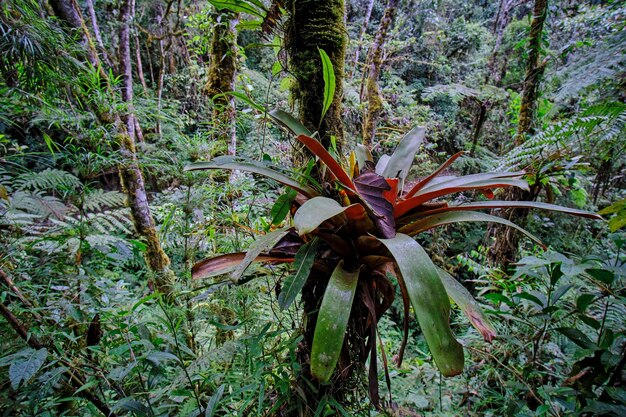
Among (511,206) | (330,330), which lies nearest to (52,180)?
(330,330)

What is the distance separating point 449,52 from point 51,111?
366 inches

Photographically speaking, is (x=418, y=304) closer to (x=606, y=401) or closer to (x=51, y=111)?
(x=606, y=401)

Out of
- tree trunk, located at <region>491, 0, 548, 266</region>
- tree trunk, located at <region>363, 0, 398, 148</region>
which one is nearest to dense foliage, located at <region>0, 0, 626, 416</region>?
tree trunk, located at <region>491, 0, 548, 266</region>

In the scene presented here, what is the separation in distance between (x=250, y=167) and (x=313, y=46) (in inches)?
20.6

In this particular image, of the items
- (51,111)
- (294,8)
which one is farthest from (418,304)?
(51,111)

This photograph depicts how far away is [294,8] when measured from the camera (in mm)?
983

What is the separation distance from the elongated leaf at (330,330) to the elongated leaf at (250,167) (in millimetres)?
297

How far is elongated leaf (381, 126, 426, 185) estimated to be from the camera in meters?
1.02

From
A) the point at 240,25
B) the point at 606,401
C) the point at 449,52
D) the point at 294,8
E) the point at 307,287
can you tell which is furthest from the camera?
the point at 449,52

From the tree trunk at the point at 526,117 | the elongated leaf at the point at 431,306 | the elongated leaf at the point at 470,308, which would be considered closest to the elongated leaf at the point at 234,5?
the elongated leaf at the point at 431,306

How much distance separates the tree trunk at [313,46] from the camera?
38.9 inches

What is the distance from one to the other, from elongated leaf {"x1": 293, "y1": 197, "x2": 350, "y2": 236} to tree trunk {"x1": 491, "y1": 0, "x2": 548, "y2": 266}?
1.89 m

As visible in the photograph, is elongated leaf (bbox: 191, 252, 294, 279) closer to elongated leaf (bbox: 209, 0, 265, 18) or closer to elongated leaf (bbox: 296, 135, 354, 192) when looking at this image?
elongated leaf (bbox: 296, 135, 354, 192)

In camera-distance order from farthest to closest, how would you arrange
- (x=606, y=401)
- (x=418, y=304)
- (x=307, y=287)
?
(x=307, y=287)
(x=606, y=401)
(x=418, y=304)
